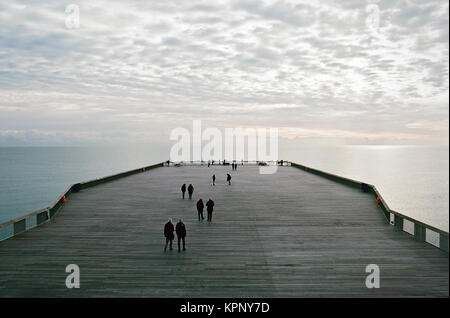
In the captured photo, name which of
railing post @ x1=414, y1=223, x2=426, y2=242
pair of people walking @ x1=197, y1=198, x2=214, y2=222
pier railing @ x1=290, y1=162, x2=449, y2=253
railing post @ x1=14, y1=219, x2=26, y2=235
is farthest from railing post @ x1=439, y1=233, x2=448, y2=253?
railing post @ x1=14, y1=219, x2=26, y2=235

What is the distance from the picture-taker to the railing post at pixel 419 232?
14.9 m

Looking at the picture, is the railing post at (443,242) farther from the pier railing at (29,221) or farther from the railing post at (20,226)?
the railing post at (20,226)

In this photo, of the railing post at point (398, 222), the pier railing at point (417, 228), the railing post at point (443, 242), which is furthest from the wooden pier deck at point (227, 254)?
the railing post at point (398, 222)

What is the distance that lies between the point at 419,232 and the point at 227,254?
9034mm

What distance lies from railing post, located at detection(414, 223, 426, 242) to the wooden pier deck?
41 centimetres

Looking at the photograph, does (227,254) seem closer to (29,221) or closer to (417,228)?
(417,228)

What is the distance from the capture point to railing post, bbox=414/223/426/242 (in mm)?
14859

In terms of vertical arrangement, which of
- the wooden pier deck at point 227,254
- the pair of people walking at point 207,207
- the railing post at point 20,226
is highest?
the pair of people walking at point 207,207

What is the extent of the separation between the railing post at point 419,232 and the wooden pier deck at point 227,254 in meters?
0.41

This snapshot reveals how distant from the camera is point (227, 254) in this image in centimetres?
1349

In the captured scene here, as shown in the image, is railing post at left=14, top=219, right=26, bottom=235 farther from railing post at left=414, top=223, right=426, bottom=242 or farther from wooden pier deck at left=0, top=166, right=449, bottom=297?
railing post at left=414, top=223, right=426, bottom=242

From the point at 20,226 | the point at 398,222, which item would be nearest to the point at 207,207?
the point at 20,226
